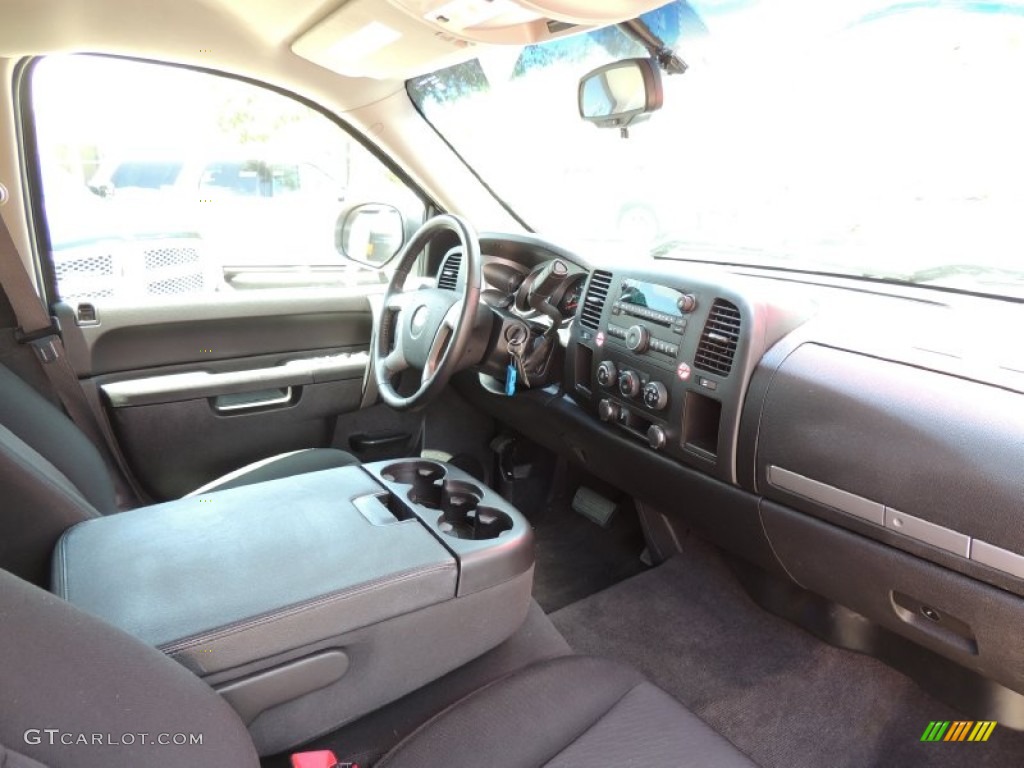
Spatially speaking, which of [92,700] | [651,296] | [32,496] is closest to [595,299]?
[651,296]

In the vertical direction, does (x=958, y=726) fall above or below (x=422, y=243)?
below

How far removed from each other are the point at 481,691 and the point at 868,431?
818mm

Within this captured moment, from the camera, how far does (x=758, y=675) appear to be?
1.95 metres

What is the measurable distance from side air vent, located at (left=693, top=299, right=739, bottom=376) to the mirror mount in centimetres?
76

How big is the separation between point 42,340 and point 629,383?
5.36 feet

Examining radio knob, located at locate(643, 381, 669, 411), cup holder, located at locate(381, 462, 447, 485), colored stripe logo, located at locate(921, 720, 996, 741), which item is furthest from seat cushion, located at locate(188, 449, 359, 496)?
colored stripe logo, located at locate(921, 720, 996, 741)

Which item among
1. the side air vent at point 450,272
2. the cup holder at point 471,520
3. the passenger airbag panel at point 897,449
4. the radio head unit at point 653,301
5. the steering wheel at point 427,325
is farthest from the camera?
the side air vent at point 450,272

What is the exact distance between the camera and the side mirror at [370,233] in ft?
9.07

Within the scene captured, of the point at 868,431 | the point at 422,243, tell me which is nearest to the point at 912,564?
the point at 868,431

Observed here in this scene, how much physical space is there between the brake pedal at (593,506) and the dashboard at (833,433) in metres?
0.40

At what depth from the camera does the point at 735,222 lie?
91.8 inches

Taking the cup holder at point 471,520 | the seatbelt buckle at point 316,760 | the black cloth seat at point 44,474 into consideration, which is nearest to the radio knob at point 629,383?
the cup holder at point 471,520

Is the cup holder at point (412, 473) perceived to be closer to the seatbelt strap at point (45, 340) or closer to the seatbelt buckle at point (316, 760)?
the seatbelt buckle at point (316, 760)

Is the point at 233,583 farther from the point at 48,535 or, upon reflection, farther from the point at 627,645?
the point at 627,645
